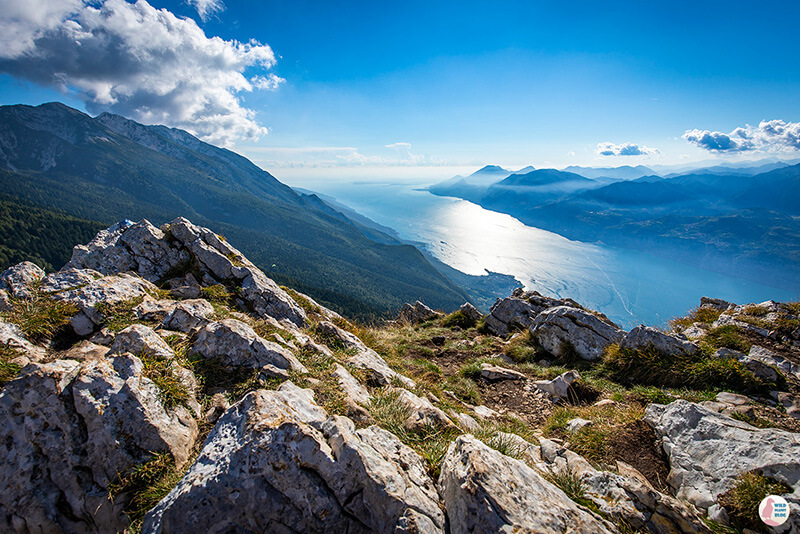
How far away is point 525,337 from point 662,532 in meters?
9.06

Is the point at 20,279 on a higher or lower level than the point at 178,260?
higher

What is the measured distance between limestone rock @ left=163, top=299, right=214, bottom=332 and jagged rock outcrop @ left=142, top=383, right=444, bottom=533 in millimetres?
3180

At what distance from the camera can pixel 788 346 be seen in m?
8.66

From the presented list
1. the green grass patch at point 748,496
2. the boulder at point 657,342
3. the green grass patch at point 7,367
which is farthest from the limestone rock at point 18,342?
the boulder at point 657,342

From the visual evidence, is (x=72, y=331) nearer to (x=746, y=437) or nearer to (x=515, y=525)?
(x=515, y=525)

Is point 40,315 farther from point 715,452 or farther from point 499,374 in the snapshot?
point 715,452

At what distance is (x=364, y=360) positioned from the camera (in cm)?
716

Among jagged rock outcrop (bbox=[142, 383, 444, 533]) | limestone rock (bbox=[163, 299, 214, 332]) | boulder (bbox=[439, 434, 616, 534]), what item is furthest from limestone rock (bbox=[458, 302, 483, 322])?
jagged rock outcrop (bbox=[142, 383, 444, 533])

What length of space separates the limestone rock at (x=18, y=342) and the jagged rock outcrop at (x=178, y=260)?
470cm

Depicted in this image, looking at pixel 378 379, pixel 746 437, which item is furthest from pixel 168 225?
pixel 746 437

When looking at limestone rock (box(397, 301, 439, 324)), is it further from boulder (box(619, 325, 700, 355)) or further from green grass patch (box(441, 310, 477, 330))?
boulder (box(619, 325, 700, 355))

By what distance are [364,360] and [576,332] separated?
7.70m

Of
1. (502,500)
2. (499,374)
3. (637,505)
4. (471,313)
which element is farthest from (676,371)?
(471,313)

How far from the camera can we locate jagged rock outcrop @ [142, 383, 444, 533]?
2775 mm
